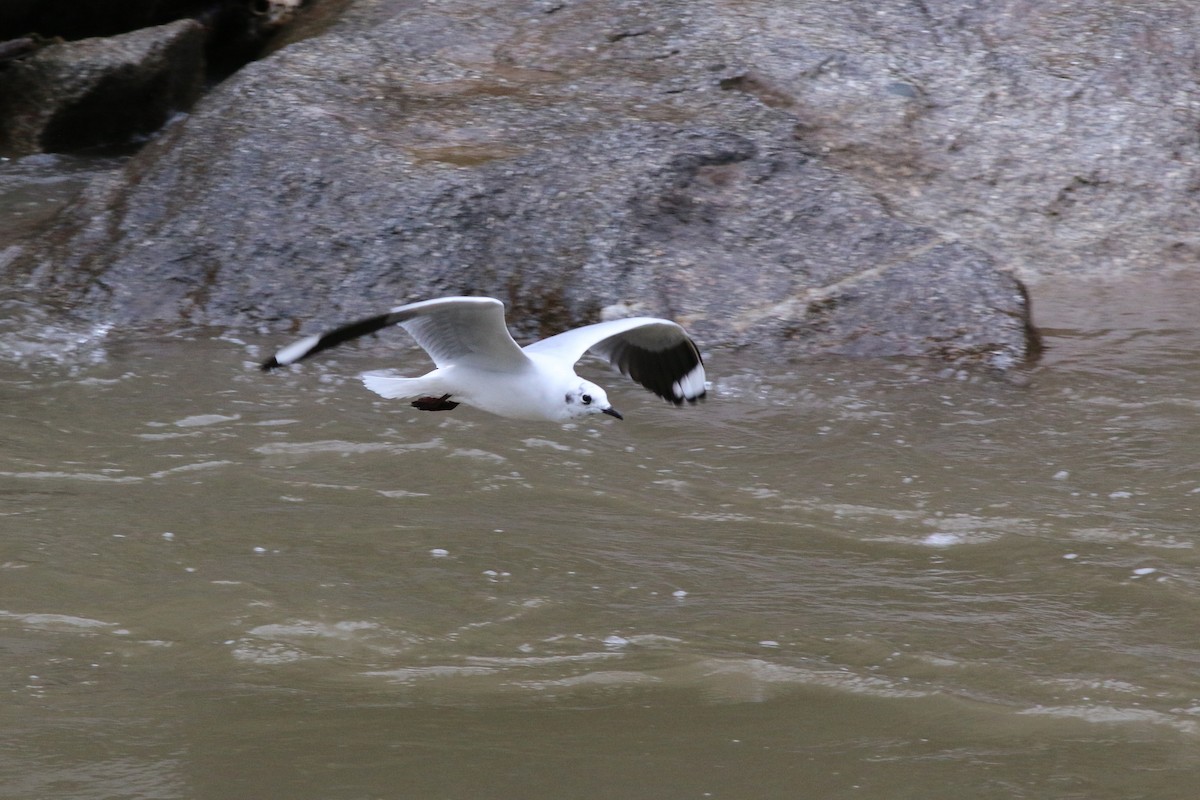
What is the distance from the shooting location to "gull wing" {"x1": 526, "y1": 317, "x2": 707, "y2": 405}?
17.3 feet

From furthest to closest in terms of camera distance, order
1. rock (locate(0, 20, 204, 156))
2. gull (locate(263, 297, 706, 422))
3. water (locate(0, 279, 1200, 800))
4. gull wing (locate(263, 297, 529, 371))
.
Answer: rock (locate(0, 20, 204, 156)) < gull (locate(263, 297, 706, 422)) < gull wing (locate(263, 297, 529, 371)) < water (locate(0, 279, 1200, 800))

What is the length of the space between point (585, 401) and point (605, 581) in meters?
0.80

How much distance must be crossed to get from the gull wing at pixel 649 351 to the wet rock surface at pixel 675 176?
102 cm

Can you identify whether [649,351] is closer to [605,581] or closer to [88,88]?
[605,581]

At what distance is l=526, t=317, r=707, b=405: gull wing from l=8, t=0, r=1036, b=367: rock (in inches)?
39.9

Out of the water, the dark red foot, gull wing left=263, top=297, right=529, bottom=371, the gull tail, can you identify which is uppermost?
gull wing left=263, top=297, right=529, bottom=371

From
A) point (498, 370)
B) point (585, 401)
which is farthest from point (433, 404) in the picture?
point (585, 401)

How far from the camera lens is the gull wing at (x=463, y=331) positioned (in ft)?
14.7

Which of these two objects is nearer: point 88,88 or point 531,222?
point 531,222

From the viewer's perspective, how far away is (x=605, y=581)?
4.46 meters

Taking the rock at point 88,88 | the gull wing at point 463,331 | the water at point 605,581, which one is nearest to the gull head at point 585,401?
the gull wing at point 463,331

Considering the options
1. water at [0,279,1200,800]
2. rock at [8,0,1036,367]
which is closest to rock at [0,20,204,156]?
rock at [8,0,1036,367]

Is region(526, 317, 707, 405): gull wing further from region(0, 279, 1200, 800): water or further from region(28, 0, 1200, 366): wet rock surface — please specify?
region(28, 0, 1200, 366): wet rock surface

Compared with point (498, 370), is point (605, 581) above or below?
below
